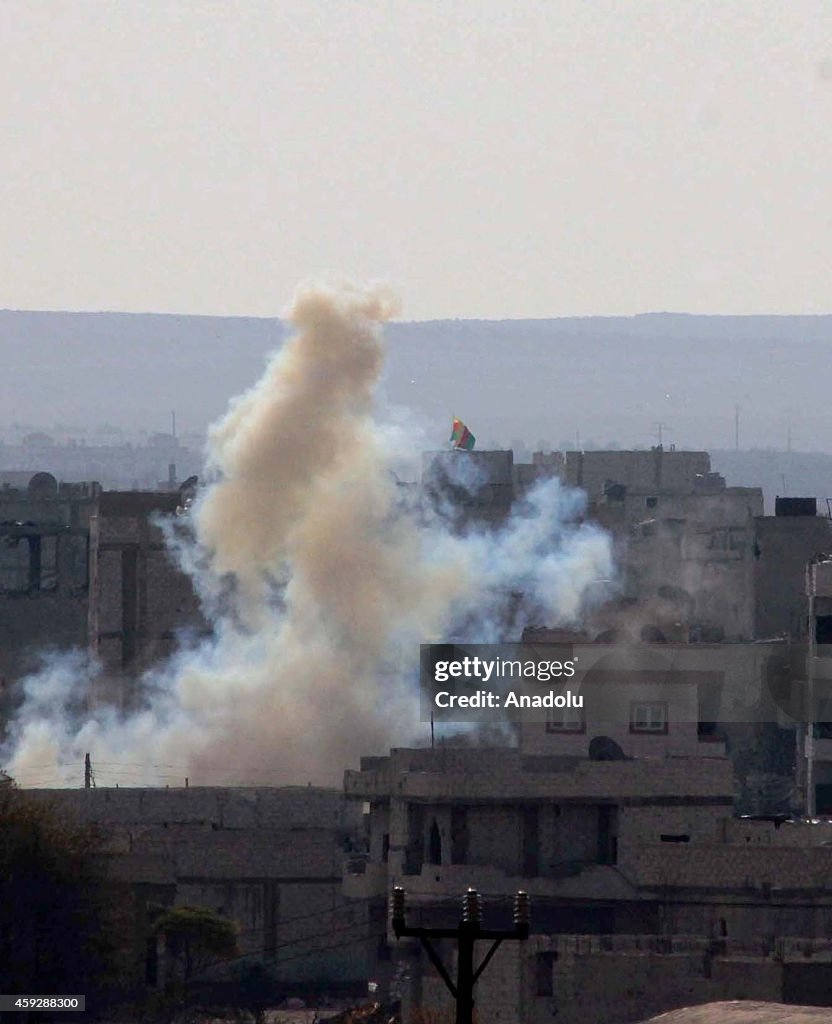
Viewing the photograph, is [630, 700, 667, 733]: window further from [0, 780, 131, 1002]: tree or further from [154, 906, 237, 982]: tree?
[0, 780, 131, 1002]: tree

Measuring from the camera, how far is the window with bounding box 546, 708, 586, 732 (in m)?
51.5

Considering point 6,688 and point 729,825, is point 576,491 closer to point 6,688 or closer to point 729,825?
point 6,688

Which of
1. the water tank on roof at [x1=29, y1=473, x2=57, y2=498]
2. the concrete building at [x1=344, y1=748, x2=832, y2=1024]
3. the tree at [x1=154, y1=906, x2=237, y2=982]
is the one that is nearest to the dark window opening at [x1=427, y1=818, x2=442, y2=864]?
the concrete building at [x1=344, y1=748, x2=832, y2=1024]

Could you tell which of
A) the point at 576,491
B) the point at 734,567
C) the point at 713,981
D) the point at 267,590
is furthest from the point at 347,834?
the point at 576,491

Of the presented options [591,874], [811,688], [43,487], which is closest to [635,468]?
[43,487]

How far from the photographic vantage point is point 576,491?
9375 centimetres

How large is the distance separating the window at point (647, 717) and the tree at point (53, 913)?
794 cm

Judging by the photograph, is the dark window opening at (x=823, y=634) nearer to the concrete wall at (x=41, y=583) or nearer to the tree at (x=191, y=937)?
the tree at (x=191, y=937)

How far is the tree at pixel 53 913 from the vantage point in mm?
46094

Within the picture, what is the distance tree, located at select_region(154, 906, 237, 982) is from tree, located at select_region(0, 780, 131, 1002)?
3.64 feet

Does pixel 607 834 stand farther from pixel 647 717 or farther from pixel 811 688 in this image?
pixel 811 688

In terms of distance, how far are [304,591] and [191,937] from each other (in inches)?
836

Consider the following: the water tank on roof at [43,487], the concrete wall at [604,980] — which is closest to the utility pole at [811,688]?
the concrete wall at [604,980]

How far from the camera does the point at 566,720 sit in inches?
2031
